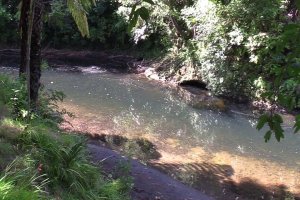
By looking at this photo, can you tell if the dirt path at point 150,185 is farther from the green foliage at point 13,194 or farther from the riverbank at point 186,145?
the green foliage at point 13,194

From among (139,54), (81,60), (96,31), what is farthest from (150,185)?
(96,31)

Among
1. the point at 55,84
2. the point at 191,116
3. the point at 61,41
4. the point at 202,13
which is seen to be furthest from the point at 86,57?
the point at 191,116

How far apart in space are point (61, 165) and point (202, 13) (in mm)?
12555

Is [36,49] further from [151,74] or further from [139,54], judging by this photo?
[139,54]

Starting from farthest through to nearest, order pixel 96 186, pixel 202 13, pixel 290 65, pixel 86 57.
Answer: pixel 86 57
pixel 202 13
pixel 96 186
pixel 290 65

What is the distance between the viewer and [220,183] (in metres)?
8.70

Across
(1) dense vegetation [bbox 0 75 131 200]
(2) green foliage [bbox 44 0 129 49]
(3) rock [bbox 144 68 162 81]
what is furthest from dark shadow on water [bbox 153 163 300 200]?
(2) green foliage [bbox 44 0 129 49]

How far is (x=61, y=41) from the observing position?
25.2 m

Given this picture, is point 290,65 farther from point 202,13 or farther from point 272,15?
point 202,13

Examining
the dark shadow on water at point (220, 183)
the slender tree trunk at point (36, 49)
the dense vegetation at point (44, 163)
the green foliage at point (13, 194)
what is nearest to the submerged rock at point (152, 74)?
the dark shadow on water at point (220, 183)

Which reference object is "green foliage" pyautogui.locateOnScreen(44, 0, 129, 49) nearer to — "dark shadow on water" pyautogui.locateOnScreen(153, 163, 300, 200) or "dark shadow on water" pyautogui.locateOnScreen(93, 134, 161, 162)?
"dark shadow on water" pyautogui.locateOnScreen(93, 134, 161, 162)

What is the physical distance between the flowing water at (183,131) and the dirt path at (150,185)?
988 mm

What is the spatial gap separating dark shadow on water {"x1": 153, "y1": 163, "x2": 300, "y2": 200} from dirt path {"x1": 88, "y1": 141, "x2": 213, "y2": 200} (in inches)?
22.5

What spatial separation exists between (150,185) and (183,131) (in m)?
5.06
